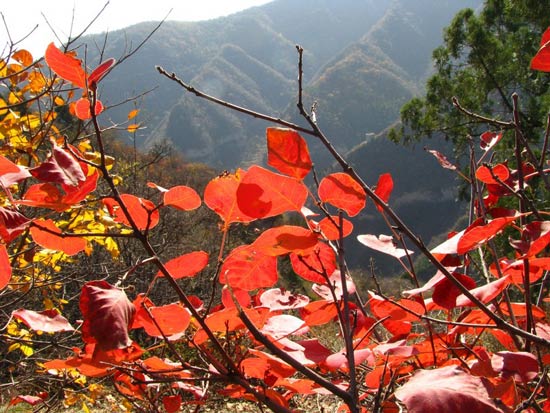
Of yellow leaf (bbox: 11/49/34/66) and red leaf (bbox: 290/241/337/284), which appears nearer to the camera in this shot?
red leaf (bbox: 290/241/337/284)

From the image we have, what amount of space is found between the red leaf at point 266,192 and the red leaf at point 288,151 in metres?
0.01

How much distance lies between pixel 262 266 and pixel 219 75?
70.2 meters

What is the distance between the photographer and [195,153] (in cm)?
5894

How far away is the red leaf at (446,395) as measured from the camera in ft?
0.93

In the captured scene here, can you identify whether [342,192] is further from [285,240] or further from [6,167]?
[6,167]

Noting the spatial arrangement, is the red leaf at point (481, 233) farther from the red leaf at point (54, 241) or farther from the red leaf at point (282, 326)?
the red leaf at point (54, 241)

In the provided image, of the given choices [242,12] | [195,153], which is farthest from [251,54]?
[195,153]

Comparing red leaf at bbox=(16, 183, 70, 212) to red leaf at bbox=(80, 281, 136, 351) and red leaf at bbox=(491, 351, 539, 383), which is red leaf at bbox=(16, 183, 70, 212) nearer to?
red leaf at bbox=(80, 281, 136, 351)

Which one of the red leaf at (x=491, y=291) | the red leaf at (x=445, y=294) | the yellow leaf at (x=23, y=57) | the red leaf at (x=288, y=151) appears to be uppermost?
the yellow leaf at (x=23, y=57)

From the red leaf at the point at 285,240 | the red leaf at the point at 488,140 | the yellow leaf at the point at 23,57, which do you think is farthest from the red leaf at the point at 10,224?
the yellow leaf at the point at 23,57

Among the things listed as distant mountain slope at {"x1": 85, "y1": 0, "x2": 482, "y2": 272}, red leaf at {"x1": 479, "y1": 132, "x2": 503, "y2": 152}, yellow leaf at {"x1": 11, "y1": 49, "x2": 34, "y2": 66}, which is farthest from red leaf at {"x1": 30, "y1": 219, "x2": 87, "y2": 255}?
distant mountain slope at {"x1": 85, "y1": 0, "x2": 482, "y2": 272}

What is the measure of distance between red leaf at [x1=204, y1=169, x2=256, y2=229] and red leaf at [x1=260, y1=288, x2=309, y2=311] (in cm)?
14

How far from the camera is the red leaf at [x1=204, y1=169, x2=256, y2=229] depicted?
507 millimetres

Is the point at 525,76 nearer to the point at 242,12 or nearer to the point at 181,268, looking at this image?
the point at 181,268
